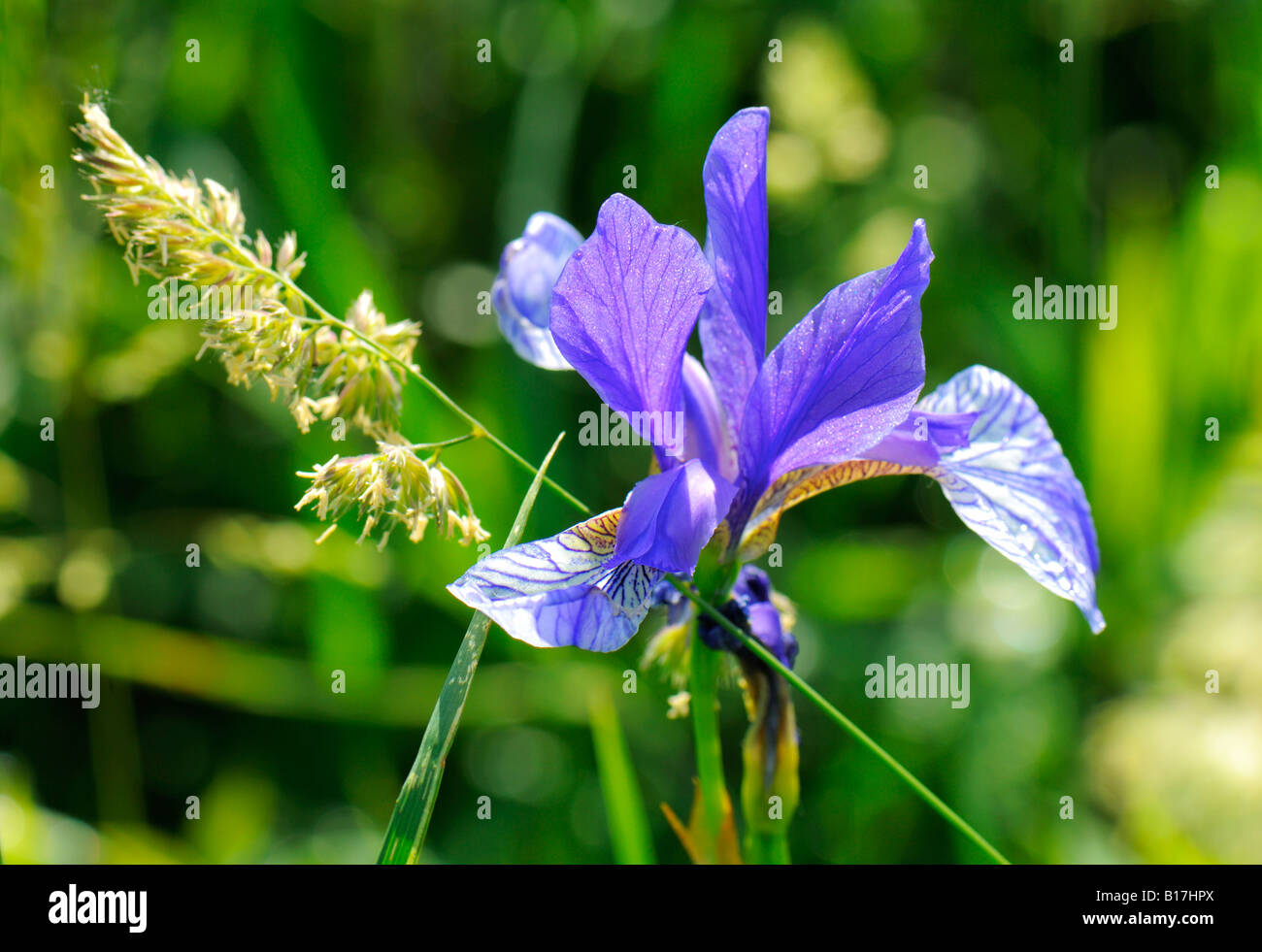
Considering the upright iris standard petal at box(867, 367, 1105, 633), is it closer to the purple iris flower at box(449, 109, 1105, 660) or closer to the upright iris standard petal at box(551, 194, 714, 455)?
the purple iris flower at box(449, 109, 1105, 660)

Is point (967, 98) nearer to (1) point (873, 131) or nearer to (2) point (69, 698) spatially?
(1) point (873, 131)

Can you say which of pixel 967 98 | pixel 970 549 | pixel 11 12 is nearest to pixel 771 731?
pixel 970 549

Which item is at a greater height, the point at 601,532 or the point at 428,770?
the point at 601,532

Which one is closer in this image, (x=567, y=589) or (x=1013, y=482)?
(x=567, y=589)

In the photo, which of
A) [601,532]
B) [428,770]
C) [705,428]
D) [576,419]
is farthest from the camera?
[576,419]

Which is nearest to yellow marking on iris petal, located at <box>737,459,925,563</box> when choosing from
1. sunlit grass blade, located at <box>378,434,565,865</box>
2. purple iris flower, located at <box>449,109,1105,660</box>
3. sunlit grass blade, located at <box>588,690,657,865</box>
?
purple iris flower, located at <box>449,109,1105,660</box>

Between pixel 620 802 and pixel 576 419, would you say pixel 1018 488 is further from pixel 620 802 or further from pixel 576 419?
pixel 576 419

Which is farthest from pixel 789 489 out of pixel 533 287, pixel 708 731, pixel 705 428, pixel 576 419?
pixel 576 419
